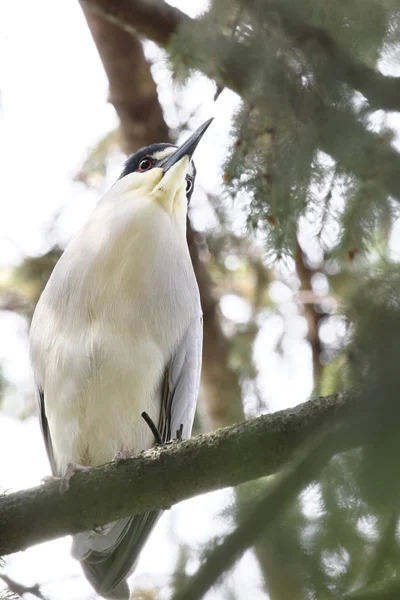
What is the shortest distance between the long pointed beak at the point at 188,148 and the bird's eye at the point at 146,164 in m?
0.15

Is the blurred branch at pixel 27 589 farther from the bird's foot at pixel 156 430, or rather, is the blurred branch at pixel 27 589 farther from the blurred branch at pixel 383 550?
the blurred branch at pixel 383 550

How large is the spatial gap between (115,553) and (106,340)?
3.72 ft

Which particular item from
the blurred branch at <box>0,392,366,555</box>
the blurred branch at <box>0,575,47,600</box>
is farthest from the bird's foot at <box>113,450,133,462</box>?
the blurred branch at <box>0,575,47,600</box>

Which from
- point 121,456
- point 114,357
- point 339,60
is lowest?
point 121,456

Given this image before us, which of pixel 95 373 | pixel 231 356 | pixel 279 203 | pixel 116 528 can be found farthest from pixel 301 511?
pixel 231 356

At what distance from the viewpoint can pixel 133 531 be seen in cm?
386

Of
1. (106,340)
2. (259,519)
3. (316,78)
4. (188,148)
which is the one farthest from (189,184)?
(259,519)

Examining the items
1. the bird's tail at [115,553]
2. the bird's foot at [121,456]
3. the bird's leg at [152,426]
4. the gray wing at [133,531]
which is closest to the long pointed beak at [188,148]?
the gray wing at [133,531]

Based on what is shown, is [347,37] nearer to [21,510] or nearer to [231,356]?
[21,510]

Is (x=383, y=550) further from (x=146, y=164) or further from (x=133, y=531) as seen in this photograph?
(x=146, y=164)

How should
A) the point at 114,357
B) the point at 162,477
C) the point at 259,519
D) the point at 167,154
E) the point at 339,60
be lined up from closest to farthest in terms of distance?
1. the point at 259,519
2. the point at 339,60
3. the point at 162,477
4. the point at 114,357
5. the point at 167,154

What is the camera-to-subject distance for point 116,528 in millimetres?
3791

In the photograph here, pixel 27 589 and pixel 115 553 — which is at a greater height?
pixel 115 553

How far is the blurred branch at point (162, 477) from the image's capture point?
94.7 inches
